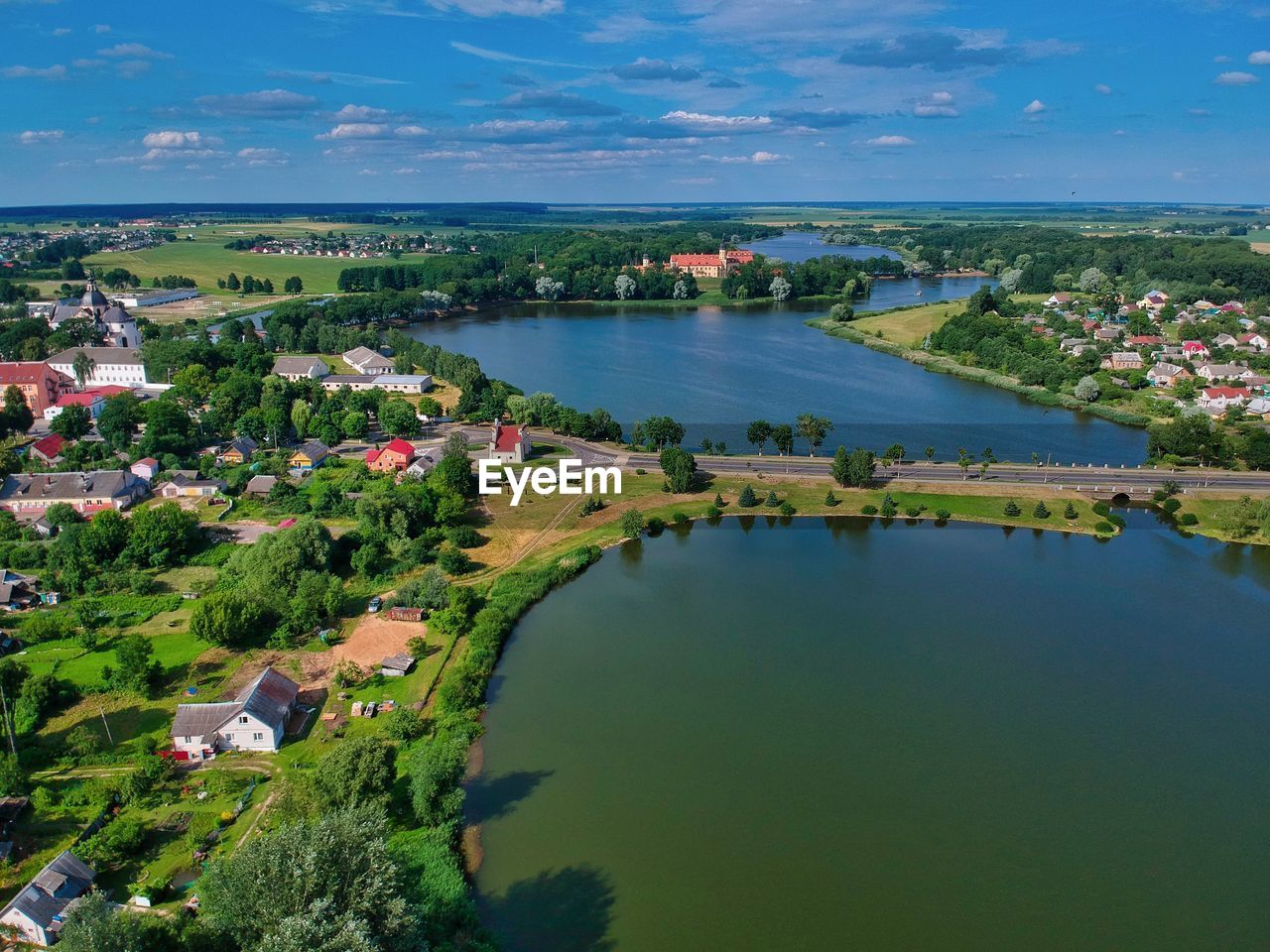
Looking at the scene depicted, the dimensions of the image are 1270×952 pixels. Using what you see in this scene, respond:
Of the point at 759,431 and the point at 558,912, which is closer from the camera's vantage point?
the point at 558,912

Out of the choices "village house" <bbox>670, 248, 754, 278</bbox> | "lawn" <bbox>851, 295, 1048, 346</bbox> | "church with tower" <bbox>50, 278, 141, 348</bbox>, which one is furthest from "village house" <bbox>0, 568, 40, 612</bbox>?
"village house" <bbox>670, 248, 754, 278</bbox>

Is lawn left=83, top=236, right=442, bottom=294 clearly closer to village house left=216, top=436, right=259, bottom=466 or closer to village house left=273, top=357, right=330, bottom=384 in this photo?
village house left=273, top=357, right=330, bottom=384

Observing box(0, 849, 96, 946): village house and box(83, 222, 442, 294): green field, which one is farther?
box(83, 222, 442, 294): green field

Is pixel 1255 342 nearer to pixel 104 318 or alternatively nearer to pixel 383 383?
pixel 383 383

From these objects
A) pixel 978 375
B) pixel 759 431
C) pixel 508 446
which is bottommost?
pixel 508 446

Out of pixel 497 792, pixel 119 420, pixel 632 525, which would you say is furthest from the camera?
pixel 119 420

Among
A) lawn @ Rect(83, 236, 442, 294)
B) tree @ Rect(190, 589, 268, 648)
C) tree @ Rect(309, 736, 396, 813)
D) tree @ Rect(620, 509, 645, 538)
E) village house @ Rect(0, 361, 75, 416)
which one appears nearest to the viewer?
tree @ Rect(309, 736, 396, 813)

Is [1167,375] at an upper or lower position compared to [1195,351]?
lower

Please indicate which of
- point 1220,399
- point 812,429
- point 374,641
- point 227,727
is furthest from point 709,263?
point 227,727
